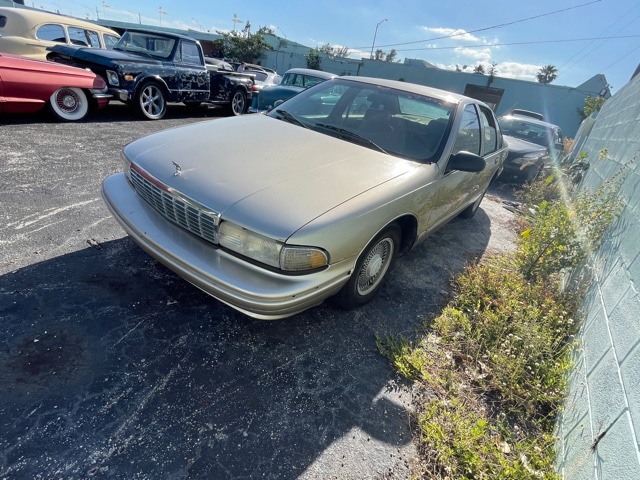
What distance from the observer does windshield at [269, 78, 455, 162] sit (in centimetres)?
293

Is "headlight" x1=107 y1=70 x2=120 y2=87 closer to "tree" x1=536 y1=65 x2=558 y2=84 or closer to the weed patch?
the weed patch

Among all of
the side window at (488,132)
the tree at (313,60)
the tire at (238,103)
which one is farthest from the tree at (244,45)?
the side window at (488,132)

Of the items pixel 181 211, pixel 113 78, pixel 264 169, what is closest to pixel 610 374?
pixel 264 169

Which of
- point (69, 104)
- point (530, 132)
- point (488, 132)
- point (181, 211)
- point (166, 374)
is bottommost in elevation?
point (166, 374)

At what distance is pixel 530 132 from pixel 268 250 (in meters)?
9.78

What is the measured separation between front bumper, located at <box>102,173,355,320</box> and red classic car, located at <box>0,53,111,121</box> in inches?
190

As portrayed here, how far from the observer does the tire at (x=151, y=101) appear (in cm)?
720

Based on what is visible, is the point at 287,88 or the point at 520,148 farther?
the point at 287,88

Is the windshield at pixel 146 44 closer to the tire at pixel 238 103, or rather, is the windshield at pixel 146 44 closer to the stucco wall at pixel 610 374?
the tire at pixel 238 103

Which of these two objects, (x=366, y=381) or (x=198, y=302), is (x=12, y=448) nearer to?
(x=198, y=302)

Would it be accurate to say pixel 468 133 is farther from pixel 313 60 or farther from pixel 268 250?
pixel 313 60

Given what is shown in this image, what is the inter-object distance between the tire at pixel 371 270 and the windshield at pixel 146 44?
7338 mm

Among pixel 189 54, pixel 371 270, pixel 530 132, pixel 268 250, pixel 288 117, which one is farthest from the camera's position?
pixel 530 132

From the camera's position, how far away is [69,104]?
20.8 feet
